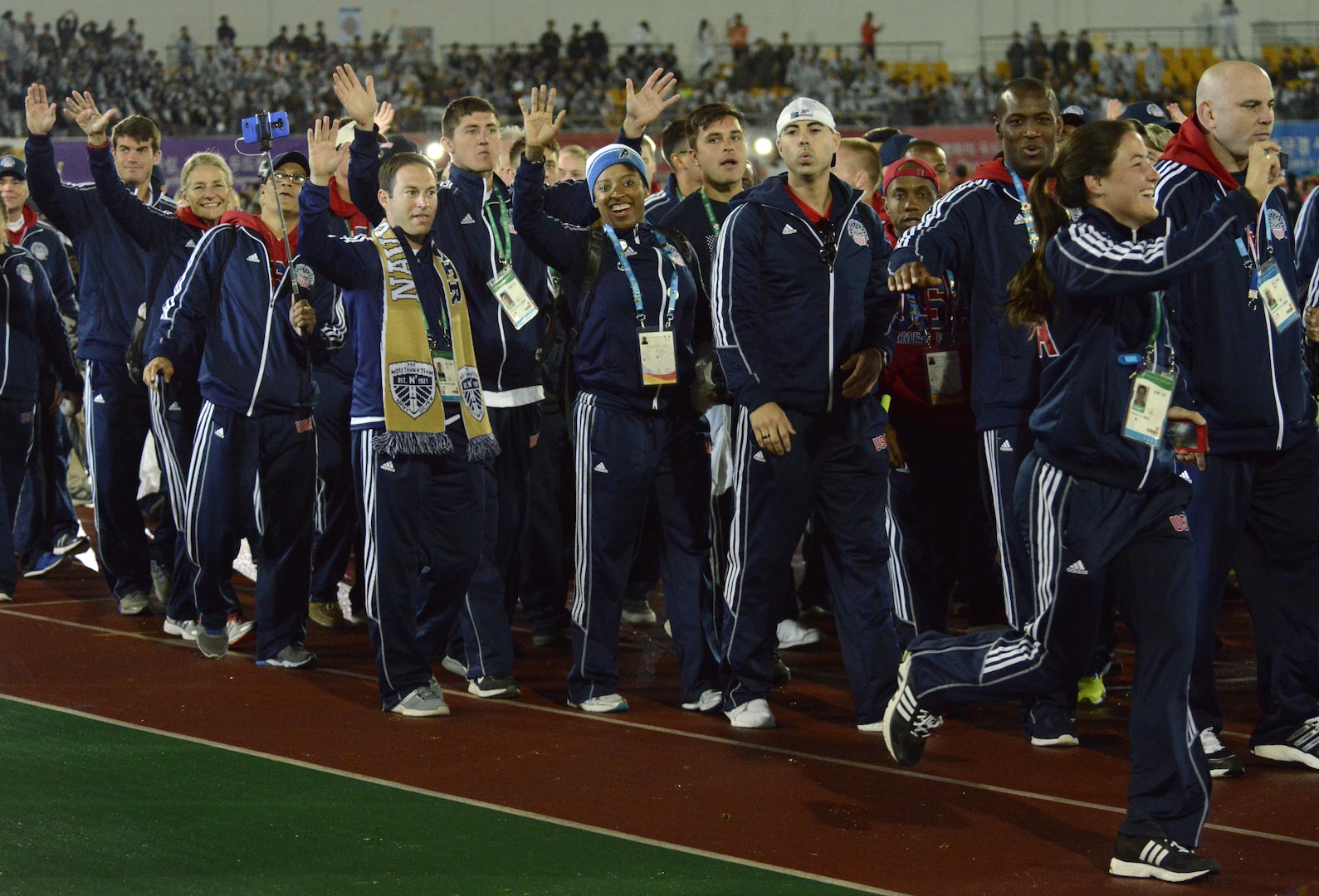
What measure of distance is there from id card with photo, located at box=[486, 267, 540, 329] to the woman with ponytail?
98.7 inches

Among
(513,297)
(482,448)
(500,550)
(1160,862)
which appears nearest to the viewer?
(1160,862)

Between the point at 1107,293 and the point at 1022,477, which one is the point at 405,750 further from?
the point at 1107,293

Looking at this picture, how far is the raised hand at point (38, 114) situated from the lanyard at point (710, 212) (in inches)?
126

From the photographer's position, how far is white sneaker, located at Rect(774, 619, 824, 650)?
7.55 m

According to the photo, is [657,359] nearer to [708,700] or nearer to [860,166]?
[708,700]

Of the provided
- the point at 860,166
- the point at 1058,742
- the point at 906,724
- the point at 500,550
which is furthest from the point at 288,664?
A: the point at 860,166

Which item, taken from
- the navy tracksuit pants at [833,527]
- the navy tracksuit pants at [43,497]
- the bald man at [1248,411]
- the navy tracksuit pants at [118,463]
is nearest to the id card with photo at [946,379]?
the navy tracksuit pants at [833,527]

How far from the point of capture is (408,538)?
20.0 ft

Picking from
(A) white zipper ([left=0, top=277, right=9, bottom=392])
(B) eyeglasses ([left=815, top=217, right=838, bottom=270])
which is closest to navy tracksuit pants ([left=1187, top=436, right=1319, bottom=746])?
(B) eyeglasses ([left=815, top=217, right=838, bottom=270])

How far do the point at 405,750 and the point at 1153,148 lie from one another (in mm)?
4180

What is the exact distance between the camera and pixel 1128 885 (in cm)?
415

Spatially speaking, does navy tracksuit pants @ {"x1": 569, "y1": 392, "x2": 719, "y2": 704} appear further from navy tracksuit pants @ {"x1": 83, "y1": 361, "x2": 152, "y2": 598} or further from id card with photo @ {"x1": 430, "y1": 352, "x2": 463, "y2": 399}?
navy tracksuit pants @ {"x1": 83, "y1": 361, "x2": 152, "y2": 598}

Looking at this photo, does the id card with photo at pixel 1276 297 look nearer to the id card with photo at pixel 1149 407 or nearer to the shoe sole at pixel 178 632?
the id card with photo at pixel 1149 407

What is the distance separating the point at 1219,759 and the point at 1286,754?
1.04 ft
